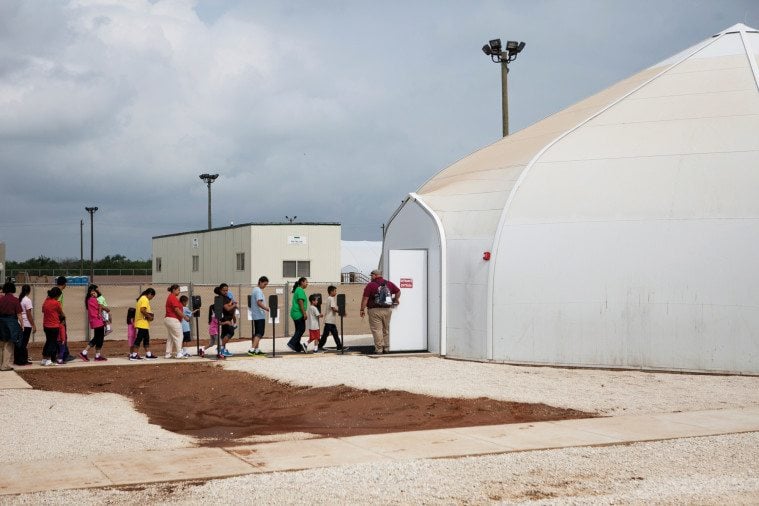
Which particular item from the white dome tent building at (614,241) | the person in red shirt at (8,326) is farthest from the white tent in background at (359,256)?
the person in red shirt at (8,326)

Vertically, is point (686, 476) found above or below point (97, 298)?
below

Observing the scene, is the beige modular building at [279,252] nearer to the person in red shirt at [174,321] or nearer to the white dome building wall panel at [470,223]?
the person in red shirt at [174,321]

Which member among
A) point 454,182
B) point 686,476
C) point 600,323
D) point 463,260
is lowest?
point 686,476

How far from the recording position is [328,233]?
42.0 metres

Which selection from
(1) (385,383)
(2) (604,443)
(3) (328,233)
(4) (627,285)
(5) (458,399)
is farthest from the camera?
A: (3) (328,233)

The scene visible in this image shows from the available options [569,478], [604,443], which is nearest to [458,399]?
[604,443]

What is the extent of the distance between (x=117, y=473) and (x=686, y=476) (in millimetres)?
5118

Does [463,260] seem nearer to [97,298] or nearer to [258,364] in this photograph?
[258,364]

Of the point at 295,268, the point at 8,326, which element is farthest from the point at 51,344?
the point at 295,268

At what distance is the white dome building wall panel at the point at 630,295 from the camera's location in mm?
15305

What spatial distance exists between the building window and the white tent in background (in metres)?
26.2

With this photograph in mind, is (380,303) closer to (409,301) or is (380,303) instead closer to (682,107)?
(409,301)

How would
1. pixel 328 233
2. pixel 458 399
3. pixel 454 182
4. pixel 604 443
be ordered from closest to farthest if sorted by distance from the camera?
pixel 604 443, pixel 458 399, pixel 454 182, pixel 328 233

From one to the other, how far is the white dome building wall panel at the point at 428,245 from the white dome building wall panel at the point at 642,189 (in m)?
2.02
